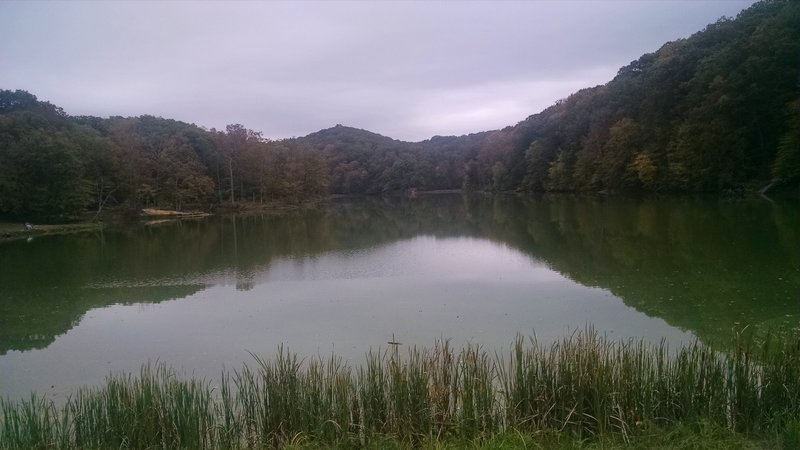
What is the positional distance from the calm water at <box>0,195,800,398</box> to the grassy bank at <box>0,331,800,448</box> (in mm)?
3427

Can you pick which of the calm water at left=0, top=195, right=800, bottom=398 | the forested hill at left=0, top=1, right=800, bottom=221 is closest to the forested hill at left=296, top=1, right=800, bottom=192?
the forested hill at left=0, top=1, right=800, bottom=221

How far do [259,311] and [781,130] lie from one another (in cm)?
4199

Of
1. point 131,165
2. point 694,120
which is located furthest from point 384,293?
point 131,165

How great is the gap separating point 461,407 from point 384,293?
9.64 m

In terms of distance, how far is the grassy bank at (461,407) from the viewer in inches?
219

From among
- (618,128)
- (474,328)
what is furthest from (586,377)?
(618,128)

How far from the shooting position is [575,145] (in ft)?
225

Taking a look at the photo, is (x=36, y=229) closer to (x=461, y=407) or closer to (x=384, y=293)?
(x=384, y=293)

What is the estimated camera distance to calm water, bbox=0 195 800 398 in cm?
1064

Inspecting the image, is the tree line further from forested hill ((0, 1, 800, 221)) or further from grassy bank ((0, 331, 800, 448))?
grassy bank ((0, 331, 800, 448))

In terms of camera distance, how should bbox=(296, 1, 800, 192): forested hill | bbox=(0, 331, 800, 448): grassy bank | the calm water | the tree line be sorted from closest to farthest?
bbox=(0, 331, 800, 448): grassy bank, the calm water, bbox=(296, 1, 800, 192): forested hill, the tree line

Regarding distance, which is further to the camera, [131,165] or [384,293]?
[131,165]

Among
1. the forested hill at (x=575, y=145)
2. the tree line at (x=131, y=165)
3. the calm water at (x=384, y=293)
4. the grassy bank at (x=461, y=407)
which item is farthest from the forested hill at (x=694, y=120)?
the grassy bank at (x=461, y=407)

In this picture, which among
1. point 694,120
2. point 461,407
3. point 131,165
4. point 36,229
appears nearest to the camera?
point 461,407
